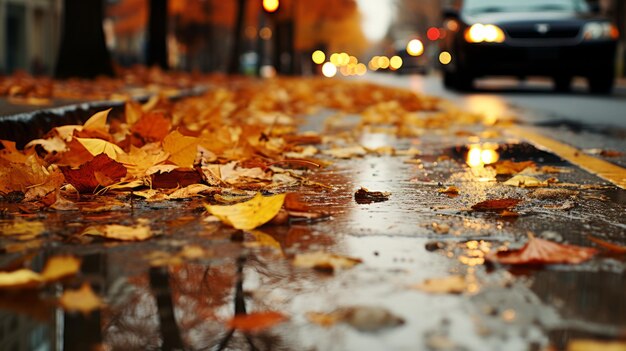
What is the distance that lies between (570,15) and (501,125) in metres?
6.92

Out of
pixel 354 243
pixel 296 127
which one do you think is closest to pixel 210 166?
Result: pixel 354 243

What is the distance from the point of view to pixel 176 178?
4398 mm

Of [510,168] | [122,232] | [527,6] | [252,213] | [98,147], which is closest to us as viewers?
[122,232]

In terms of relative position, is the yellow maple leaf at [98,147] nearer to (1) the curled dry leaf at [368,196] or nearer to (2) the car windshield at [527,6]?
(1) the curled dry leaf at [368,196]

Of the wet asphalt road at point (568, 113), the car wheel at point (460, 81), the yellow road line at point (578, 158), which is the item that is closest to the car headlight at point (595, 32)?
the wet asphalt road at point (568, 113)

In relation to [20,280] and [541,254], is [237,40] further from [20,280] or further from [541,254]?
[20,280]

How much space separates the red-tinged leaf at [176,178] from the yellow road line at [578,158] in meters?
1.96

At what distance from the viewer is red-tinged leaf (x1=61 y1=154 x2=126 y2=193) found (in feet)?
13.9

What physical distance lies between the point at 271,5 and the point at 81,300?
13536mm

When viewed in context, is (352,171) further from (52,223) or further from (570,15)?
(570,15)

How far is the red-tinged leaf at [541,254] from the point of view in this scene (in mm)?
2883

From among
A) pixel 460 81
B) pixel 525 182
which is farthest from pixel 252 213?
pixel 460 81

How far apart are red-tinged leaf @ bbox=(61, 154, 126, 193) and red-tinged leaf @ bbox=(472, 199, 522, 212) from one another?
1.50 meters

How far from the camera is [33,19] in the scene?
35031mm
